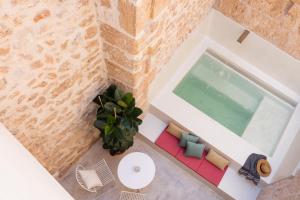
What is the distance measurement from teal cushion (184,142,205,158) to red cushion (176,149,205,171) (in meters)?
0.07

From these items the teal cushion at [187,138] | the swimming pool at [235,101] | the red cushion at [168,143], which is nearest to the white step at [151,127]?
the red cushion at [168,143]

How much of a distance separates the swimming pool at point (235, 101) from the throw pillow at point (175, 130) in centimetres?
65

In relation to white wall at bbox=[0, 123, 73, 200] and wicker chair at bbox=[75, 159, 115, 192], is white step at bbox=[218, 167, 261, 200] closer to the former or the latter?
wicker chair at bbox=[75, 159, 115, 192]

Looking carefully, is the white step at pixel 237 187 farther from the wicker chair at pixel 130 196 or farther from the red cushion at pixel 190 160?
the wicker chair at pixel 130 196

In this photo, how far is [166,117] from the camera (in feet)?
16.6

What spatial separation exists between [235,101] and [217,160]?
1.22m

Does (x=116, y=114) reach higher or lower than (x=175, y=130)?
lower

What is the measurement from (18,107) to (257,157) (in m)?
3.36

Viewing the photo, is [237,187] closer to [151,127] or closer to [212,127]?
[212,127]

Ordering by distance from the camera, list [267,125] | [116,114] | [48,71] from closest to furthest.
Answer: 1. [48,71]
2. [116,114]
3. [267,125]

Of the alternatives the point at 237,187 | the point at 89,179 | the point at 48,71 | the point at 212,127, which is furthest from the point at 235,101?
the point at 48,71

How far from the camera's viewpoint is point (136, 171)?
168 inches

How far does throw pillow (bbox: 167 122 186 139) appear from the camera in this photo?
16.3 ft

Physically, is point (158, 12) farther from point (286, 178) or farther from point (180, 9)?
point (286, 178)
